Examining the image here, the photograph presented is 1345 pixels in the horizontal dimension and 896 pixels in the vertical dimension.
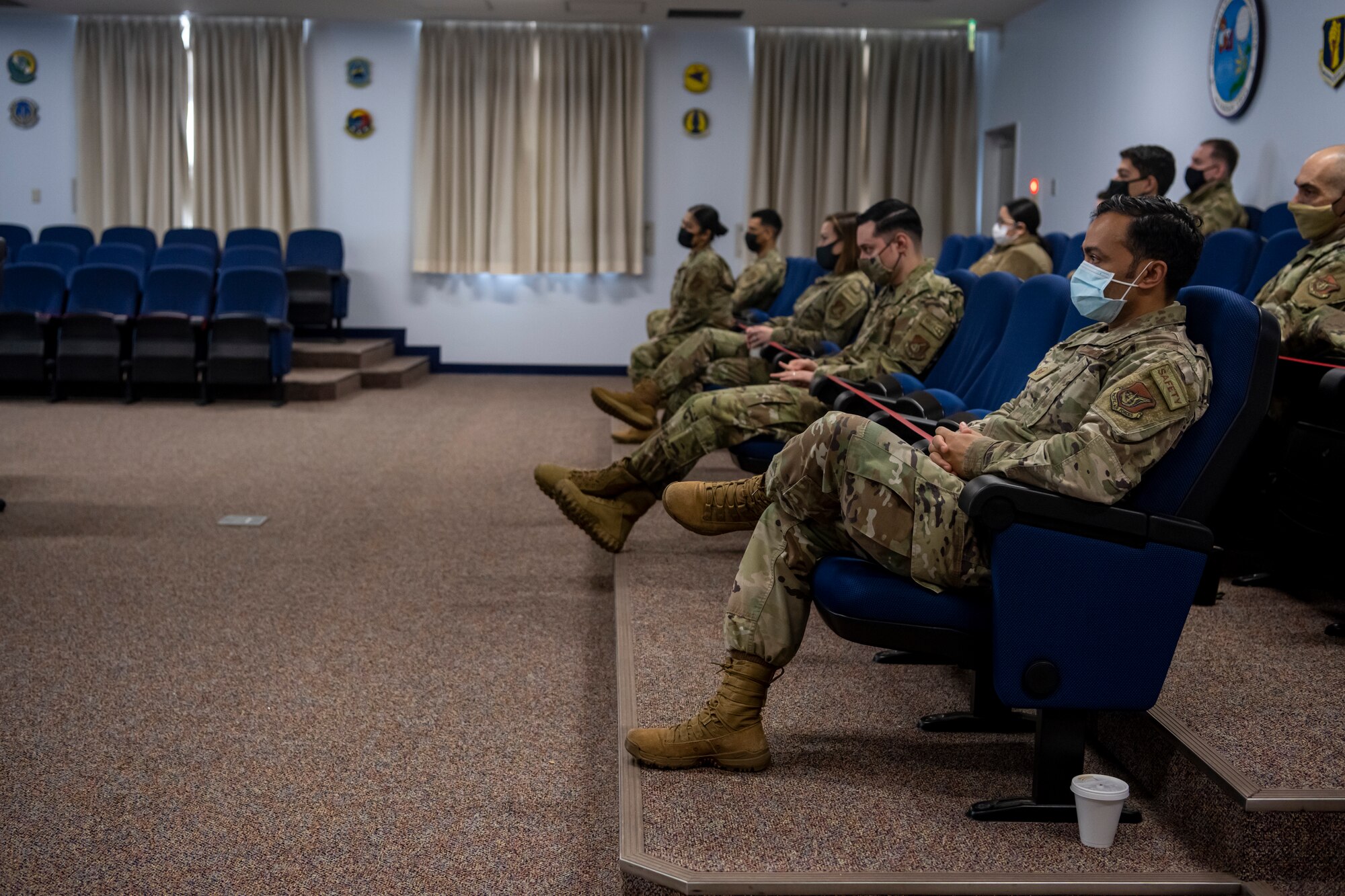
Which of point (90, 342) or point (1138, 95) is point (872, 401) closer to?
point (1138, 95)

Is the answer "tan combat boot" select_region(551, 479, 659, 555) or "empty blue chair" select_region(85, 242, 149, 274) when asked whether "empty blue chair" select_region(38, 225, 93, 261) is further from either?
"tan combat boot" select_region(551, 479, 659, 555)

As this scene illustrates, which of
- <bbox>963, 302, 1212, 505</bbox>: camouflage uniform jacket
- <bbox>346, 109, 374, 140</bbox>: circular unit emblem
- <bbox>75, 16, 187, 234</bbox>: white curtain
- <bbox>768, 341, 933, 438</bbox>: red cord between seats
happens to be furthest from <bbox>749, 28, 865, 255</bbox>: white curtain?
<bbox>963, 302, 1212, 505</bbox>: camouflage uniform jacket

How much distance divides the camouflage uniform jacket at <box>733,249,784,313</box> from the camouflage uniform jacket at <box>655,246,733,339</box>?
575 millimetres

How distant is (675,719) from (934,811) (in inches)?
22.7

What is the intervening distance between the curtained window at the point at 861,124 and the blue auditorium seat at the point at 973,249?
314cm

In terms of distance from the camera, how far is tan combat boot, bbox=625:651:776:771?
2.12 metres

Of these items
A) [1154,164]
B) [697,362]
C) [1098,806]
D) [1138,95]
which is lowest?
[1098,806]

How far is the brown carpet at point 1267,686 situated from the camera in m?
2.03

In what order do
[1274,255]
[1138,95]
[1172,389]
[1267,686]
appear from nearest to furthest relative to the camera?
1. [1172,389]
2. [1267,686]
3. [1274,255]
4. [1138,95]

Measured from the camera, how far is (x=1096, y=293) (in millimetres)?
2076

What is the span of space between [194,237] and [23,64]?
7.79 feet

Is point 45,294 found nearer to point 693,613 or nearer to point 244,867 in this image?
point 693,613

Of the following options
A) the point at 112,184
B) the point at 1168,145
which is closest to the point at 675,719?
the point at 1168,145

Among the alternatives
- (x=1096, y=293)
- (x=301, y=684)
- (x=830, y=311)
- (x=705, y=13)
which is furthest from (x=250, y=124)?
(x=1096, y=293)
